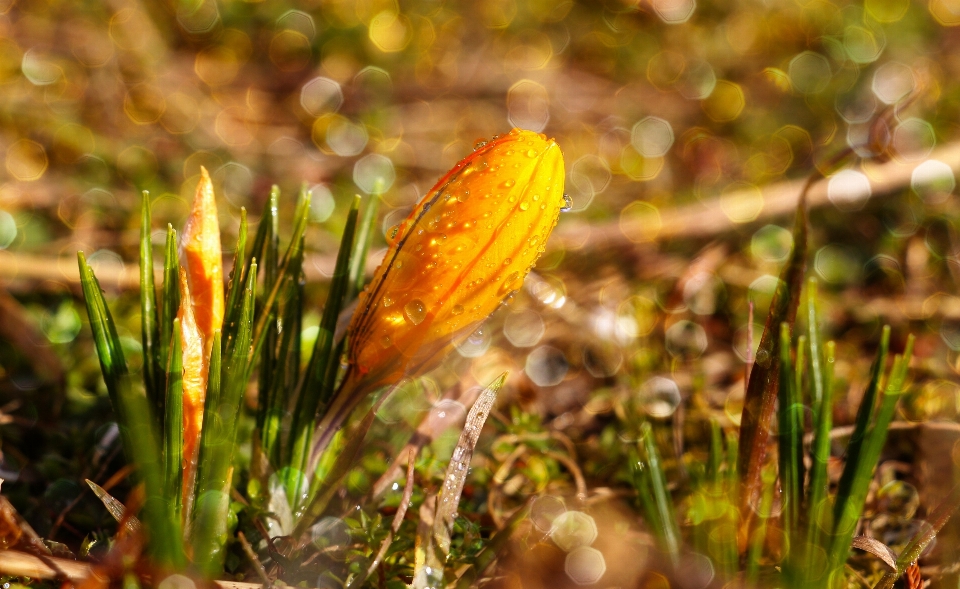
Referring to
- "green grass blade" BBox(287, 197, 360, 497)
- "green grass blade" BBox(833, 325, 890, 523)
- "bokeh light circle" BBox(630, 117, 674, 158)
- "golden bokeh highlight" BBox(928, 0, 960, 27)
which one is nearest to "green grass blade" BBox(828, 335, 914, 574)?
"green grass blade" BBox(833, 325, 890, 523)

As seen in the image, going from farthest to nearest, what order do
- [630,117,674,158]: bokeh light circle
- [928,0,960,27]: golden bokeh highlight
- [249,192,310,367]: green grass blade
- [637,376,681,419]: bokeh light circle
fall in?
[928,0,960,27]: golden bokeh highlight → [630,117,674,158]: bokeh light circle → [637,376,681,419]: bokeh light circle → [249,192,310,367]: green grass blade

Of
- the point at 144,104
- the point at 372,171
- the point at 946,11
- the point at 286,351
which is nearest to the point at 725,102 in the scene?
the point at 946,11

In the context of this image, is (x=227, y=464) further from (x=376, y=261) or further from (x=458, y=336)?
(x=376, y=261)

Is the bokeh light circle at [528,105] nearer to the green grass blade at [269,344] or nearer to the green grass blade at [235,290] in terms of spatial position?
Result: the green grass blade at [269,344]

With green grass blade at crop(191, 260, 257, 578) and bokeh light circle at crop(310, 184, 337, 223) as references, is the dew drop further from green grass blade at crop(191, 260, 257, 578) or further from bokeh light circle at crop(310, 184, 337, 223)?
bokeh light circle at crop(310, 184, 337, 223)

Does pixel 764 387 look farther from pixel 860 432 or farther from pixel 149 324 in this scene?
pixel 149 324

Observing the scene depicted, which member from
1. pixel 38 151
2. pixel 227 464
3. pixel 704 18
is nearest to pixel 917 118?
pixel 704 18
